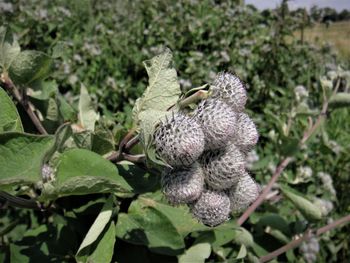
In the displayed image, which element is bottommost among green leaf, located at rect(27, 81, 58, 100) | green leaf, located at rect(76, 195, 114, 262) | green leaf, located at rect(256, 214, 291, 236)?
green leaf, located at rect(256, 214, 291, 236)

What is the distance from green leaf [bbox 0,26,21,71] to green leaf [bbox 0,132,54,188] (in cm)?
54

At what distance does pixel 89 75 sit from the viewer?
12.1 feet

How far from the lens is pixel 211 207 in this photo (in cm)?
111

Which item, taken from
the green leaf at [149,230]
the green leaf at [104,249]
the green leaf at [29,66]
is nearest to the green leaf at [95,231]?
the green leaf at [104,249]

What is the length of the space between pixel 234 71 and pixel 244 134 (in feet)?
3.07

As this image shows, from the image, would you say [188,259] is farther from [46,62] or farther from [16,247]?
[46,62]

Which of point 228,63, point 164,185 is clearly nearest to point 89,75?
point 228,63

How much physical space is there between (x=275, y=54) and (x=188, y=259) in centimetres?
296

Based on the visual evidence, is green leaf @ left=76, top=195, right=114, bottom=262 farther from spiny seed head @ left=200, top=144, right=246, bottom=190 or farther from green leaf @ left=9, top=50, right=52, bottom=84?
green leaf @ left=9, top=50, right=52, bottom=84

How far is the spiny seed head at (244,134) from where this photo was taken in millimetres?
1164

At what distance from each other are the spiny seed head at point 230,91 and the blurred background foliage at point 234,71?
0.58 metres

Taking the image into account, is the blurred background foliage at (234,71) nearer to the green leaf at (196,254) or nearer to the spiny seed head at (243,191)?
the green leaf at (196,254)

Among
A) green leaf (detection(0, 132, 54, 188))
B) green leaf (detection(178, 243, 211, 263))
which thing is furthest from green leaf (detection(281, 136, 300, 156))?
green leaf (detection(0, 132, 54, 188))

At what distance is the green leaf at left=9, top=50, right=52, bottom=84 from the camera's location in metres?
1.37
